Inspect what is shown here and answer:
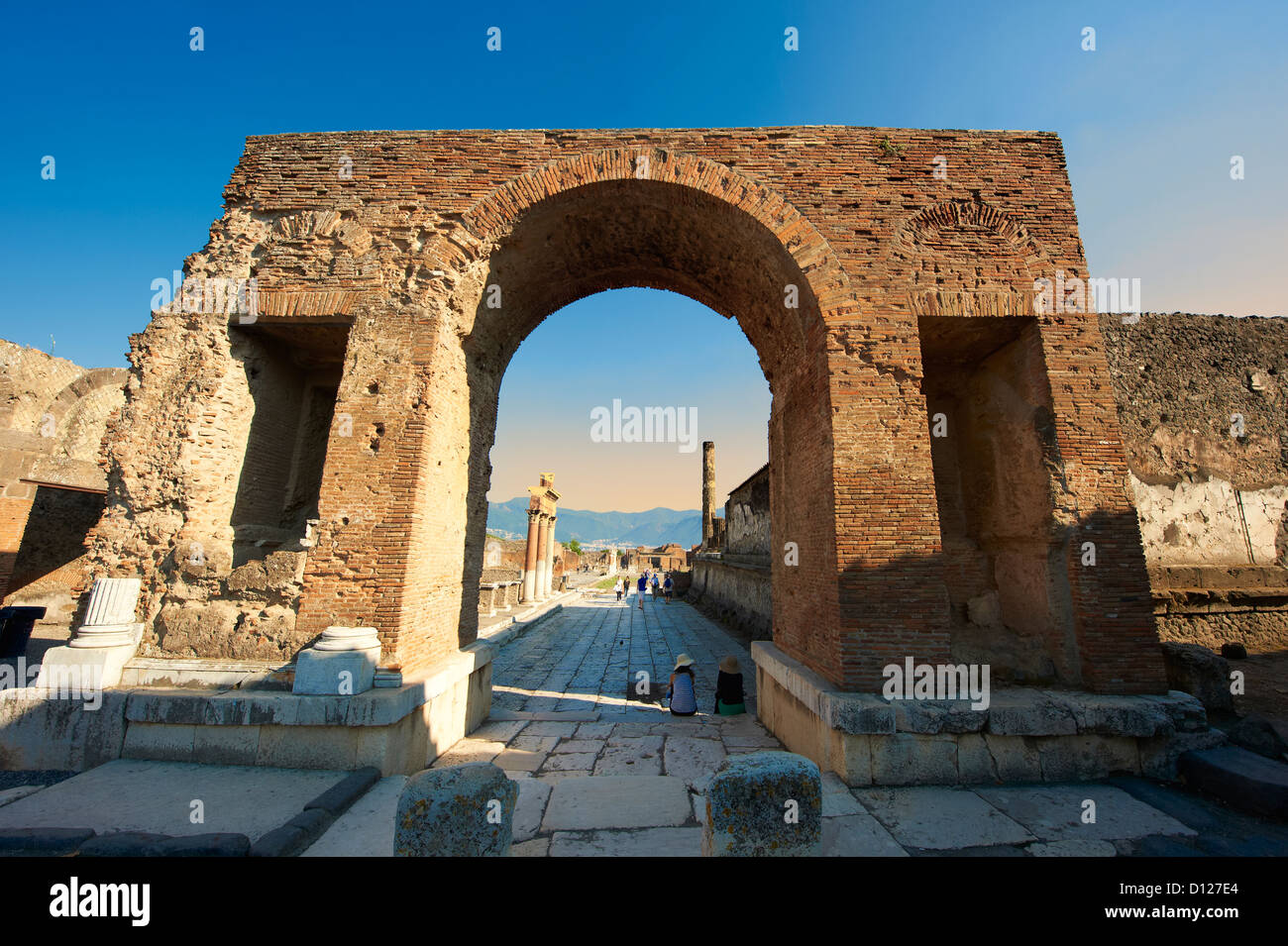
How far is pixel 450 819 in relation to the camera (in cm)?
226

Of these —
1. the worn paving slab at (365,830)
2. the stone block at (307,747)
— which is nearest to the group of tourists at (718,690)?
the worn paving slab at (365,830)

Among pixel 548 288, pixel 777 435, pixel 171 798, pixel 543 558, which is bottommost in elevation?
pixel 171 798

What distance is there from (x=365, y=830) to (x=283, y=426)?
5.36 meters

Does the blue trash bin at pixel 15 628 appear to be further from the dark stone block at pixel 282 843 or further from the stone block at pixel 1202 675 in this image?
the stone block at pixel 1202 675

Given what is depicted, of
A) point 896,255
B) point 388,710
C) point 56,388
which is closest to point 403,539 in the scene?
point 388,710

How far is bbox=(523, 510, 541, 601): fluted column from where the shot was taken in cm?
2222

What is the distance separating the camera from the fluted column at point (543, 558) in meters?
23.3

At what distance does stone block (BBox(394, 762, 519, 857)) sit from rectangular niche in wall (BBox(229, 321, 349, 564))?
498 cm

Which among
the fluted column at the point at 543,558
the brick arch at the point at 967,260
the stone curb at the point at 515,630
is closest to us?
the brick arch at the point at 967,260

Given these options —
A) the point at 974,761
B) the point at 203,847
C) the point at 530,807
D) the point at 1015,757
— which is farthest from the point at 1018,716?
the point at 203,847

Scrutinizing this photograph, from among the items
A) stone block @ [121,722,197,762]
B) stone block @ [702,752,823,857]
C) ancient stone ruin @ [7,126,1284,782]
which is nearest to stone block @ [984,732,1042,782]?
ancient stone ruin @ [7,126,1284,782]

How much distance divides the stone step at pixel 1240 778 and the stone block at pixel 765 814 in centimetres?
435

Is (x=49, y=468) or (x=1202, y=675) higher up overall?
(x=49, y=468)

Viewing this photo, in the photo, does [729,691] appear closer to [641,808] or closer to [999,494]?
[641,808]
